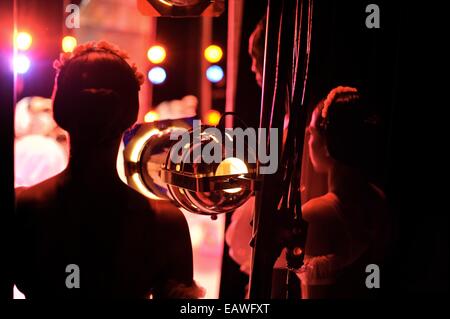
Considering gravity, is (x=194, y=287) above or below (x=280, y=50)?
below

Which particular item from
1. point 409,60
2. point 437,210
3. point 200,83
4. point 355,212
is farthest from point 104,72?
point 437,210

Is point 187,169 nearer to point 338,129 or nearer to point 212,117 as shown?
point 212,117

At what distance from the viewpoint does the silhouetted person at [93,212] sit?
983mm

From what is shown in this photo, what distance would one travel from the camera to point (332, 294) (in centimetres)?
123

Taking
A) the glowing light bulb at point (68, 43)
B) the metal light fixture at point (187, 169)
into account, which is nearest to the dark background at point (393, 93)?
the glowing light bulb at point (68, 43)

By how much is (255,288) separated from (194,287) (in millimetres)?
186

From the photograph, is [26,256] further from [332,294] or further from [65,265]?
[332,294]

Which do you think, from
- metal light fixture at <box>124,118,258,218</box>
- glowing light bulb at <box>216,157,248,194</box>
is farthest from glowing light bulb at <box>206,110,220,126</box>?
glowing light bulb at <box>216,157,248,194</box>

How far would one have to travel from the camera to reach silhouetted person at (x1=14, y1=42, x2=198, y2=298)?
983 millimetres

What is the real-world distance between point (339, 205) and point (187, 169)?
1.42 feet

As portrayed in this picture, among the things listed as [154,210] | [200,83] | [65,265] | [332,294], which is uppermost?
[200,83]

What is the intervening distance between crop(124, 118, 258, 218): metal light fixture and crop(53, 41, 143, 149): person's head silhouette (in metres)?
0.06

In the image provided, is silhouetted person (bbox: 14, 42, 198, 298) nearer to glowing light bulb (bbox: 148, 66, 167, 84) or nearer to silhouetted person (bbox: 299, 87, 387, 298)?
glowing light bulb (bbox: 148, 66, 167, 84)

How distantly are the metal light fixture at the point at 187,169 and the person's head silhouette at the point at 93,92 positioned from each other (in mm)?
62
